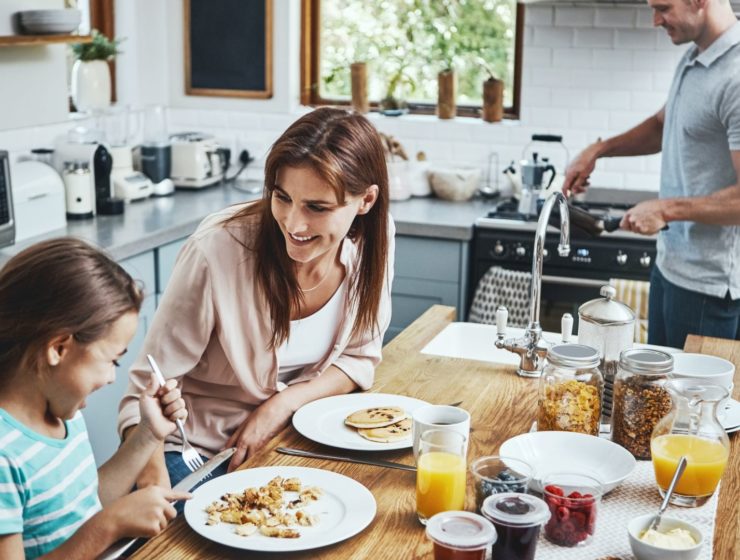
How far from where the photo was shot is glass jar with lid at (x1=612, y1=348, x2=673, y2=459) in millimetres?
1899

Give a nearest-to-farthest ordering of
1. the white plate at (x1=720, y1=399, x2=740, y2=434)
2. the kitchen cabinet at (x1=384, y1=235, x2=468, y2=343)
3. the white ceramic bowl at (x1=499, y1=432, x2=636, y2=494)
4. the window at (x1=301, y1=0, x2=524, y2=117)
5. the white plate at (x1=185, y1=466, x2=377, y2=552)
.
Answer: the white plate at (x1=185, y1=466, x2=377, y2=552) → the white ceramic bowl at (x1=499, y1=432, x2=636, y2=494) → the white plate at (x1=720, y1=399, x2=740, y2=434) → the kitchen cabinet at (x1=384, y1=235, x2=468, y2=343) → the window at (x1=301, y1=0, x2=524, y2=117)

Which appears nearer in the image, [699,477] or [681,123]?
[699,477]

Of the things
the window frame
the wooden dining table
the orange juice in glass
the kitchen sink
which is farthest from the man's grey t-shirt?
the window frame

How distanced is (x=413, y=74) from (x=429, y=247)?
1.18m

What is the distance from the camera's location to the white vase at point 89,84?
4578 millimetres

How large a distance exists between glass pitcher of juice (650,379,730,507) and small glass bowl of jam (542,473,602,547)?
0.20 metres

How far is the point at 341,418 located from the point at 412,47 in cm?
320

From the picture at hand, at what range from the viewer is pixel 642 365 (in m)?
1.89

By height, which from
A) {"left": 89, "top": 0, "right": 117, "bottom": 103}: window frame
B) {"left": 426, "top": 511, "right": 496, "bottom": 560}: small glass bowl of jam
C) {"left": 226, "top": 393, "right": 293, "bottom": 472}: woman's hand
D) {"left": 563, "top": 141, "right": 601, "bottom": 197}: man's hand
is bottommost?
{"left": 226, "top": 393, "right": 293, "bottom": 472}: woman's hand

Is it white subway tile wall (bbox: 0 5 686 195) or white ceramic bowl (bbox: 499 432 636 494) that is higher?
white subway tile wall (bbox: 0 5 686 195)

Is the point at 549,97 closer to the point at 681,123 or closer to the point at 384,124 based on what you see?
the point at 384,124

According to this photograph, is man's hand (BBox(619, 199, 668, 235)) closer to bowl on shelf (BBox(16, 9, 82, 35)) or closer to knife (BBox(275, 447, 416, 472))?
knife (BBox(275, 447, 416, 472))

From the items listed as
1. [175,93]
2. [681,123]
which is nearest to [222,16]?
[175,93]

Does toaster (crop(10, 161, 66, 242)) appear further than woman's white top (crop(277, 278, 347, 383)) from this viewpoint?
Yes
